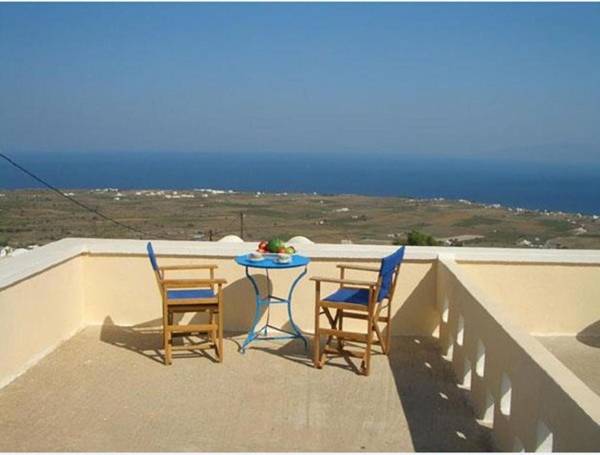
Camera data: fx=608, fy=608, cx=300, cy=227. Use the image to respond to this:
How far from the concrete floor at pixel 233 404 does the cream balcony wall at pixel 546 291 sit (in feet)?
2.97

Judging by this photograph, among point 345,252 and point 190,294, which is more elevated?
point 345,252

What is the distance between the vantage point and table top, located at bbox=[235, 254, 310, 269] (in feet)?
15.2

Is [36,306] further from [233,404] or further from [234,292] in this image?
[233,404]

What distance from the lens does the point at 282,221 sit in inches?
956

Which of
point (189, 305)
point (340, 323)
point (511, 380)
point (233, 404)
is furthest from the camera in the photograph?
point (340, 323)

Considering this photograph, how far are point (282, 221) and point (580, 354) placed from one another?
19684 mm

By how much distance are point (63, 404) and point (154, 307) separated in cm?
168

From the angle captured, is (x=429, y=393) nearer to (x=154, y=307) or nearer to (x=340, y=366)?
(x=340, y=366)

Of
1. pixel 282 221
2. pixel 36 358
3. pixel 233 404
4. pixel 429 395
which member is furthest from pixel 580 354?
pixel 282 221

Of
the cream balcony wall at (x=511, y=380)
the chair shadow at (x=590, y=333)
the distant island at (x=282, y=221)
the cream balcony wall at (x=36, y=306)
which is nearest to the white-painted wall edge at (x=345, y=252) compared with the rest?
the cream balcony wall at (x=36, y=306)

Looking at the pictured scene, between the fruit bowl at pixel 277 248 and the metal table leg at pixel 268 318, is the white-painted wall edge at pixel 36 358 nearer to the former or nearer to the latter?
the metal table leg at pixel 268 318

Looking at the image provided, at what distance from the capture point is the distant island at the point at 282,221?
16984 mm

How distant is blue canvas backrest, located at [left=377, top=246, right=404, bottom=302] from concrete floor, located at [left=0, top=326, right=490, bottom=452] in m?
0.57

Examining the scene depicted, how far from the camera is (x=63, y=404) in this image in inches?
145
